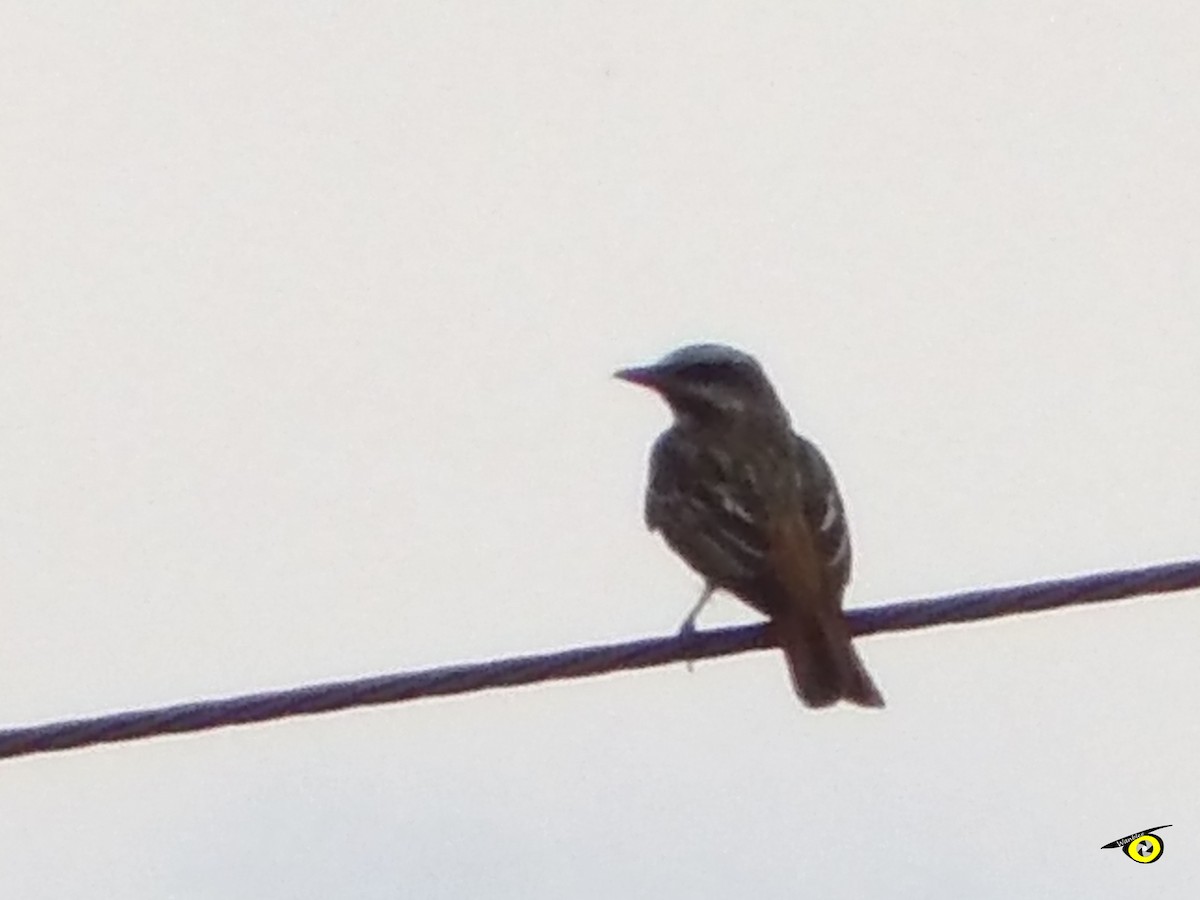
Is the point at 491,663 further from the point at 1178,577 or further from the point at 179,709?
the point at 1178,577

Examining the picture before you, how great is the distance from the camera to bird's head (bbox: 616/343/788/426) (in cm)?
953

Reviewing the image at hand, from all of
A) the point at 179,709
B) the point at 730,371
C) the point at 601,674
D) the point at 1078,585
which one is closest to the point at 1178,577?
the point at 1078,585

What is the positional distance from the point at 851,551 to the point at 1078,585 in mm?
2241

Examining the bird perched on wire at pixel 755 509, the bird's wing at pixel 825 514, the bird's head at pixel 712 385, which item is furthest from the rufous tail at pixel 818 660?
the bird's head at pixel 712 385

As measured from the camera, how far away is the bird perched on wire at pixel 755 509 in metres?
8.26

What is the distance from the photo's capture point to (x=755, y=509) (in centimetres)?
880

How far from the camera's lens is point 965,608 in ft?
21.6

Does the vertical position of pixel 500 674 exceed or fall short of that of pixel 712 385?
it falls short

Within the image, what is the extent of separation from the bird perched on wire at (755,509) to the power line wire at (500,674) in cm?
144

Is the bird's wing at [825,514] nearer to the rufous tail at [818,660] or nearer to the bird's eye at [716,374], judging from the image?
the rufous tail at [818,660]

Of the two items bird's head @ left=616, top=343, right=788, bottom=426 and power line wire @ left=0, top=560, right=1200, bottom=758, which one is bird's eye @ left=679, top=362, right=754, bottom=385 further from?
power line wire @ left=0, top=560, right=1200, bottom=758

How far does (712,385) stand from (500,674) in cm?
336

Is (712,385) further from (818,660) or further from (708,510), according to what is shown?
(818,660)

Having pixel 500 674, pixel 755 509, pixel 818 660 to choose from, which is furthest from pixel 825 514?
pixel 500 674
